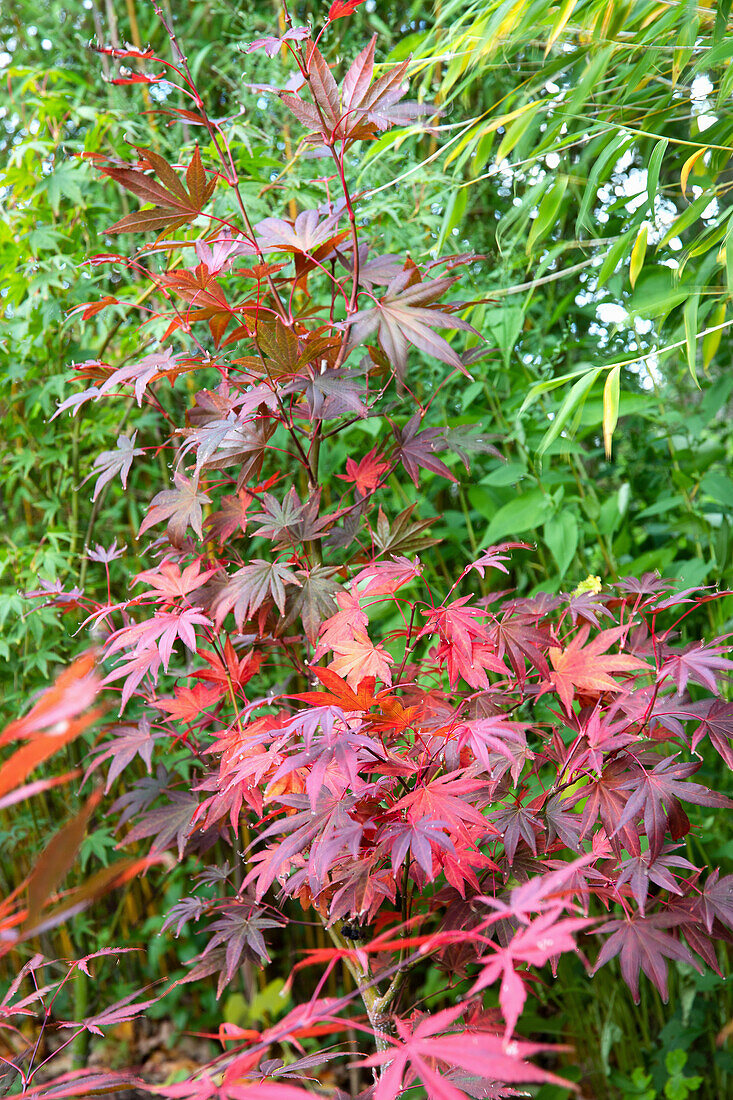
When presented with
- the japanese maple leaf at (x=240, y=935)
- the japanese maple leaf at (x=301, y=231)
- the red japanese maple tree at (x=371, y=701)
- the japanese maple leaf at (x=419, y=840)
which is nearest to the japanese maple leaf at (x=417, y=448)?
the red japanese maple tree at (x=371, y=701)

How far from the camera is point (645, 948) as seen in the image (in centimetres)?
74

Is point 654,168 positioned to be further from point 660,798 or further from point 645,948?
point 645,948

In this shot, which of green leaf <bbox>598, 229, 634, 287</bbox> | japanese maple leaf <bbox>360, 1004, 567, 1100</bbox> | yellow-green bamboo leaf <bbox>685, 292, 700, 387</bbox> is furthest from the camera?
green leaf <bbox>598, 229, 634, 287</bbox>

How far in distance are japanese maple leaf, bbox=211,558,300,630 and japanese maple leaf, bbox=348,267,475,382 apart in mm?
259

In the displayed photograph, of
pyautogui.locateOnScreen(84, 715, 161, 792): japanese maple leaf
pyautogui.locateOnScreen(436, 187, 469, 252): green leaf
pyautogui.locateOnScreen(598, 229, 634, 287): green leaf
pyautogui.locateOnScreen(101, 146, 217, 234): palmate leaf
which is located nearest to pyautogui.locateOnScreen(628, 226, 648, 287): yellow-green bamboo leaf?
pyautogui.locateOnScreen(598, 229, 634, 287): green leaf

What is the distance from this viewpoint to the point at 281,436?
4.15 feet

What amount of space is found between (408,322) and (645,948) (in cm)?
63

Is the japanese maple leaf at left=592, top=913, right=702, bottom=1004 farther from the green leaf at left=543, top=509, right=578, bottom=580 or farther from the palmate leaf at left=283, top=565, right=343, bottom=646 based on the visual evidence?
the green leaf at left=543, top=509, right=578, bottom=580

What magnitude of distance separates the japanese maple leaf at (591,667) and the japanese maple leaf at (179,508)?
42 cm

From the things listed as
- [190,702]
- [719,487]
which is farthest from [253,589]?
[719,487]

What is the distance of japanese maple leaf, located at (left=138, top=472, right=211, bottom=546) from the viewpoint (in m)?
0.90

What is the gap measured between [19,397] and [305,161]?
2.14 feet

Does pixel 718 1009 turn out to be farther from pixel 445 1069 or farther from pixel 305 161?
pixel 305 161

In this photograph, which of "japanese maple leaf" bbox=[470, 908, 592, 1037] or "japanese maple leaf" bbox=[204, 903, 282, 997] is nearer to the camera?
"japanese maple leaf" bbox=[470, 908, 592, 1037]
